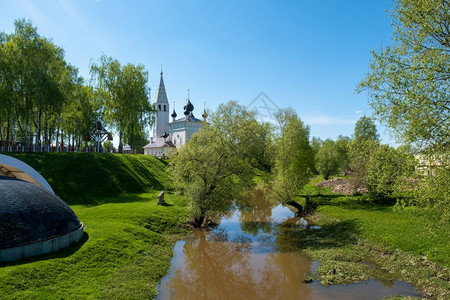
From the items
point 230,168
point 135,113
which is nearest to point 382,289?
point 230,168

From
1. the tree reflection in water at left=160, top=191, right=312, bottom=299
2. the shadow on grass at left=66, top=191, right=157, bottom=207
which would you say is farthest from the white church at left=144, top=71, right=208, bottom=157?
the tree reflection in water at left=160, top=191, right=312, bottom=299

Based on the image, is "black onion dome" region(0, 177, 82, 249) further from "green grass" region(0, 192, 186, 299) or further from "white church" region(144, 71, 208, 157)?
"white church" region(144, 71, 208, 157)

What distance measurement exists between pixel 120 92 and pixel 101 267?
36010 mm

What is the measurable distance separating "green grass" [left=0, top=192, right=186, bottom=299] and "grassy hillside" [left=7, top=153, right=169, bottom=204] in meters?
11.0

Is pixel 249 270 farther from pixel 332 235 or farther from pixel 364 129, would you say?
pixel 364 129

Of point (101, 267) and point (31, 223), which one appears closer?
point (31, 223)

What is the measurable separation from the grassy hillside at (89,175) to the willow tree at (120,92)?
255 inches

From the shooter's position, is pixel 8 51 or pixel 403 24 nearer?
pixel 403 24

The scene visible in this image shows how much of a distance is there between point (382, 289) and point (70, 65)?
1907 inches

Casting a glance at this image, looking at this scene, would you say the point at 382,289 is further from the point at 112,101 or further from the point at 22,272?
the point at 112,101

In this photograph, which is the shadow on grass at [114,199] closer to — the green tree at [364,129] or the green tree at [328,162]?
the green tree at [328,162]

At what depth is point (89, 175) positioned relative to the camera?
111 ft

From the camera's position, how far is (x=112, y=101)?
44.4 m

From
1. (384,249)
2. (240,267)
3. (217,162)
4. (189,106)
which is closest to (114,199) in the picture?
(217,162)
